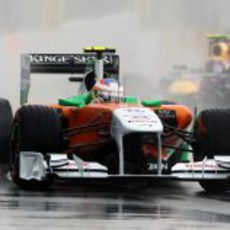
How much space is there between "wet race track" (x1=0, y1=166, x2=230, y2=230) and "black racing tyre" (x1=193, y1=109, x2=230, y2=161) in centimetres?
43

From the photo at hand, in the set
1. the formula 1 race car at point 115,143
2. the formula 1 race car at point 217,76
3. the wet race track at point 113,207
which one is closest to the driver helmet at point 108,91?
the formula 1 race car at point 115,143

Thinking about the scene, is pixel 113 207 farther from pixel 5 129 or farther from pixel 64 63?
pixel 64 63

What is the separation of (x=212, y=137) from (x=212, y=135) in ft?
0.07

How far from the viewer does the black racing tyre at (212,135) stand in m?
11.5

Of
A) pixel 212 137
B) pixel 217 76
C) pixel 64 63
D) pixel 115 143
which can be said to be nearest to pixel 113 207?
pixel 115 143

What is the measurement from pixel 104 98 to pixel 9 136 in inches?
51.8

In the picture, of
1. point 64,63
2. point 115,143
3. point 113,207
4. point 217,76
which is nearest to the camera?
point 113,207

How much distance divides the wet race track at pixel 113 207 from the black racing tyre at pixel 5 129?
1.03m

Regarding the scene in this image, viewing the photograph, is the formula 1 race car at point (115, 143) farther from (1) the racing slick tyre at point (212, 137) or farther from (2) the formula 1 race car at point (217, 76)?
(2) the formula 1 race car at point (217, 76)

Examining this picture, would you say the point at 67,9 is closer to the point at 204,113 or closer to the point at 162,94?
the point at 162,94

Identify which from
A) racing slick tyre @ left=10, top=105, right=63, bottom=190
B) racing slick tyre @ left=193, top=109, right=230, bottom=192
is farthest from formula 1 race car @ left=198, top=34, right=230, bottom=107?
racing slick tyre @ left=10, top=105, right=63, bottom=190

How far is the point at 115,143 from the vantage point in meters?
11.5

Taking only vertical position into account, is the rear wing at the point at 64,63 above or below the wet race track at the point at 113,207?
above

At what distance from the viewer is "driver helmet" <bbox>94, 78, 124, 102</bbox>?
12.5 m
